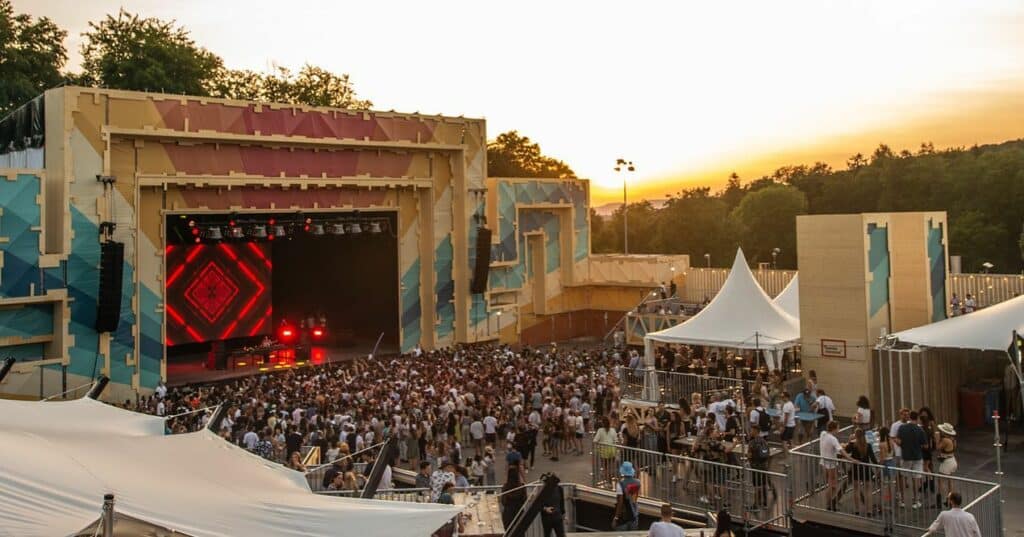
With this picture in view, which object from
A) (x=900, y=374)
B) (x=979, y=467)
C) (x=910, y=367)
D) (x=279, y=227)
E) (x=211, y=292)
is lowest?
(x=979, y=467)

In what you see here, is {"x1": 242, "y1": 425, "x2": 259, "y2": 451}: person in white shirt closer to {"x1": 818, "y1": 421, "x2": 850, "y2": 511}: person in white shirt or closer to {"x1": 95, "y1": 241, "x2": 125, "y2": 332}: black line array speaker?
{"x1": 818, "y1": 421, "x2": 850, "y2": 511}: person in white shirt

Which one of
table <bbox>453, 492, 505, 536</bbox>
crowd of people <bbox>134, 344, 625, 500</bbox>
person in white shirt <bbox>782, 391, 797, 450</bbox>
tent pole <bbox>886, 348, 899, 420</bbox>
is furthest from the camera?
tent pole <bbox>886, 348, 899, 420</bbox>

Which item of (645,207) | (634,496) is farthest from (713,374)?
(645,207)

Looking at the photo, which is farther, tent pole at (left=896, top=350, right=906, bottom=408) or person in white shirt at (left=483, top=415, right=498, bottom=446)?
person in white shirt at (left=483, top=415, right=498, bottom=446)

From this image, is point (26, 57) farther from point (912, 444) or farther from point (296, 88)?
point (912, 444)

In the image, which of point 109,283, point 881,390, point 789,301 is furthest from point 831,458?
point 109,283

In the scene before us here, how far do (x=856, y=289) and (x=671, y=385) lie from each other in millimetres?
4012

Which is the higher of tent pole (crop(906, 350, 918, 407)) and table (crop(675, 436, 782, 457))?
tent pole (crop(906, 350, 918, 407))

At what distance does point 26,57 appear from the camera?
4088 centimetres

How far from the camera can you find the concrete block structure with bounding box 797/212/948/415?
1761cm

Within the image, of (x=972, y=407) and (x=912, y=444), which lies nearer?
(x=912, y=444)

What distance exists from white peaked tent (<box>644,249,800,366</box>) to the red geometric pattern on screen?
1820cm

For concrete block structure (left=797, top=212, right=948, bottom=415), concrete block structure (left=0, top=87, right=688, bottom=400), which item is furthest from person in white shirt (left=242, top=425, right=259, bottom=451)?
concrete block structure (left=797, top=212, right=948, bottom=415)

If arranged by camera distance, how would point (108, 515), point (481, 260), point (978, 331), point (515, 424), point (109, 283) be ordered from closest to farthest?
1. point (108, 515)
2. point (978, 331)
3. point (515, 424)
4. point (109, 283)
5. point (481, 260)
